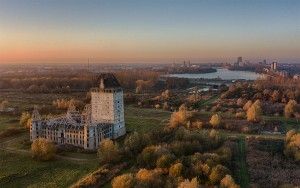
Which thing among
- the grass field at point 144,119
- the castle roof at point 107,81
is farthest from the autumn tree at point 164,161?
the grass field at point 144,119

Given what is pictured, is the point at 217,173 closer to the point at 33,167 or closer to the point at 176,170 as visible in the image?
the point at 176,170

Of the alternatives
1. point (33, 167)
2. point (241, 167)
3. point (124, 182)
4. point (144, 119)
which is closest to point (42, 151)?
point (33, 167)

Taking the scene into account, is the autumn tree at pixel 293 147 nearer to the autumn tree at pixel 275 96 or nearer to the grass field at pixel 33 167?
the grass field at pixel 33 167

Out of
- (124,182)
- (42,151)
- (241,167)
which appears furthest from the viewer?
(42,151)

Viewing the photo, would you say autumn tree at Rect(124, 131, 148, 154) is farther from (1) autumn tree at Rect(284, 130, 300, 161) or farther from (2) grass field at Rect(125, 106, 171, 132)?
(1) autumn tree at Rect(284, 130, 300, 161)

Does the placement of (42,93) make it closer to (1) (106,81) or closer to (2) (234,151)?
(1) (106,81)

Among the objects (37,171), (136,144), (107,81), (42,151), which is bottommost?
(37,171)
